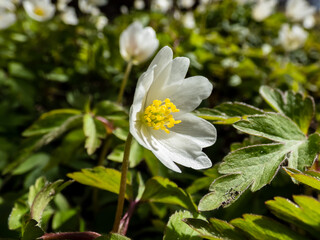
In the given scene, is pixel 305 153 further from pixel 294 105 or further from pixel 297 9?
pixel 297 9

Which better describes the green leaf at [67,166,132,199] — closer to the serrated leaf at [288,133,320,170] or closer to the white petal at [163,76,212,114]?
the white petal at [163,76,212,114]

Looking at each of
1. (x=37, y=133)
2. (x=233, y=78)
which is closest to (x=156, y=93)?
(x=37, y=133)

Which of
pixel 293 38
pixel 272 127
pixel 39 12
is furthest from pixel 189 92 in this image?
pixel 39 12

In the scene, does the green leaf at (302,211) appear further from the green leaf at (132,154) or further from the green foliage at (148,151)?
the green leaf at (132,154)

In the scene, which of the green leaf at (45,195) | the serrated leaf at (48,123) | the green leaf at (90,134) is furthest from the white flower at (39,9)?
the green leaf at (45,195)

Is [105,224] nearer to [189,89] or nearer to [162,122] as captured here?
[162,122]
